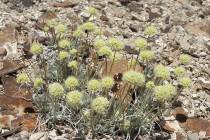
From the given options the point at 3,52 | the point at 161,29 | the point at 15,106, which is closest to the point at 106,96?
the point at 15,106

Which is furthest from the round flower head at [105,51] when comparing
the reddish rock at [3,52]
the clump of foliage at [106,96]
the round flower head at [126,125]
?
the reddish rock at [3,52]

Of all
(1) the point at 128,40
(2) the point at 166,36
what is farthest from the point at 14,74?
(2) the point at 166,36

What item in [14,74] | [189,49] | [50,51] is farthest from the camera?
[189,49]

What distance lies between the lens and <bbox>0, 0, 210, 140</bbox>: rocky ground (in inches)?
208

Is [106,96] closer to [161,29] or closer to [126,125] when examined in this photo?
[126,125]

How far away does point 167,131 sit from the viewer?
507 centimetres

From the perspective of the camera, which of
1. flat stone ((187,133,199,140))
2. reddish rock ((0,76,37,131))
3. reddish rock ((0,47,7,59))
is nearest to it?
reddish rock ((0,76,37,131))

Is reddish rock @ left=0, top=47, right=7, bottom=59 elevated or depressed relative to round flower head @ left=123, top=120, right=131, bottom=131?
elevated

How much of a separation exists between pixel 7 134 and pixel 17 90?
0.74 metres

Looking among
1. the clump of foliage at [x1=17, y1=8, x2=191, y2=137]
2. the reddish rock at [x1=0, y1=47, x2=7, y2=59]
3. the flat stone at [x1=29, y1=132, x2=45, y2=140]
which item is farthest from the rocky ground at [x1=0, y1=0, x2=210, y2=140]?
the flat stone at [x1=29, y1=132, x2=45, y2=140]

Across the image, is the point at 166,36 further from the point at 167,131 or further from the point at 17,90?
the point at 17,90

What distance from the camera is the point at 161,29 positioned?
6949mm

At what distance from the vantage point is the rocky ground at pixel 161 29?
17.3ft

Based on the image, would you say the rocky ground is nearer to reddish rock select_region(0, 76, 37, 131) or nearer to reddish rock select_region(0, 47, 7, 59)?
reddish rock select_region(0, 47, 7, 59)
